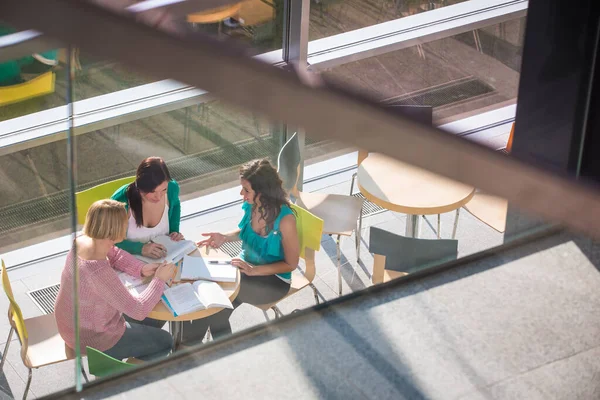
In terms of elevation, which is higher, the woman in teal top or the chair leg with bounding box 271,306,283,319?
the woman in teal top

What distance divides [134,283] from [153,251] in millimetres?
198

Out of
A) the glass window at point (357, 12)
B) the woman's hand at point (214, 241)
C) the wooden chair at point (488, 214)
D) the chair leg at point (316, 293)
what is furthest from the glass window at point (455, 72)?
the woman's hand at point (214, 241)

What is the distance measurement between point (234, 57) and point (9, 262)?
15.4 ft

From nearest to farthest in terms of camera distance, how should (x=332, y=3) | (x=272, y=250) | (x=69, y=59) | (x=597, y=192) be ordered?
(x=597, y=192) < (x=69, y=59) < (x=272, y=250) < (x=332, y=3)

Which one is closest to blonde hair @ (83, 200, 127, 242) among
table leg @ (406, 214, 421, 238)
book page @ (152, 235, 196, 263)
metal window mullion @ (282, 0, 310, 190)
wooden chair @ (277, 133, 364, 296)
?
book page @ (152, 235, 196, 263)

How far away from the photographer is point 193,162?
486 cm

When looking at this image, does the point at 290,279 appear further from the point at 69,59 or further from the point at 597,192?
the point at 597,192

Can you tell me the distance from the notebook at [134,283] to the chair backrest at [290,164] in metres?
0.95

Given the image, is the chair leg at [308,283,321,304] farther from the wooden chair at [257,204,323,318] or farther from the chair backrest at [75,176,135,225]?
the chair backrest at [75,176,135,225]

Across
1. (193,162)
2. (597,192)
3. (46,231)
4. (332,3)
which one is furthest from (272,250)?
(597,192)

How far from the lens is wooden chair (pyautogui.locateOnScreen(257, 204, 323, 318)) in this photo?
191 inches

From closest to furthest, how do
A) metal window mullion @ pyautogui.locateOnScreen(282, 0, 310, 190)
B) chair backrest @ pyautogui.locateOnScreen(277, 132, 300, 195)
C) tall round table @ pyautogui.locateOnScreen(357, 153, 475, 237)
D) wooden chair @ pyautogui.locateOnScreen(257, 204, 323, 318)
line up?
wooden chair @ pyautogui.locateOnScreen(257, 204, 323, 318) → chair backrest @ pyautogui.locateOnScreen(277, 132, 300, 195) → tall round table @ pyautogui.locateOnScreen(357, 153, 475, 237) → metal window mullion @ pyautogui.locateOnScreen(282, 0, 310, 190)

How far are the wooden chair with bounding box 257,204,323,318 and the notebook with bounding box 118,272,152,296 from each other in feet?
2.19

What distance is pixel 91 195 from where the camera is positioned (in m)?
4.34
